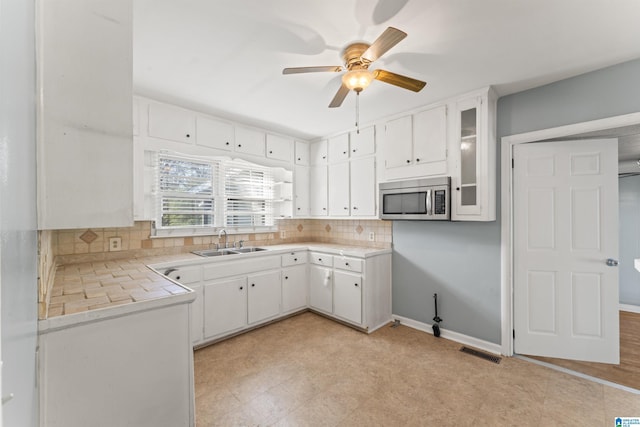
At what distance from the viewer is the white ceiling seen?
1528mm

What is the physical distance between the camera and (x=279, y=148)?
382 cm

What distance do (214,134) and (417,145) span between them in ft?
7.65

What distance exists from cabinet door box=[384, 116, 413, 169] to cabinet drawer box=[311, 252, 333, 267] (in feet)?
4.42

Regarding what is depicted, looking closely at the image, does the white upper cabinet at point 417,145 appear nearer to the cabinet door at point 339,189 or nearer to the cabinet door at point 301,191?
the cabinet door at point 339,189

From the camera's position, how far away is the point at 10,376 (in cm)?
48

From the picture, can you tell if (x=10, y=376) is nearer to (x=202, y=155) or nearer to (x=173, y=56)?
(x=173, y=56)

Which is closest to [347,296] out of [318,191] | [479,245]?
[479,245]

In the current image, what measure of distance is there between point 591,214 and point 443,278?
139 cm

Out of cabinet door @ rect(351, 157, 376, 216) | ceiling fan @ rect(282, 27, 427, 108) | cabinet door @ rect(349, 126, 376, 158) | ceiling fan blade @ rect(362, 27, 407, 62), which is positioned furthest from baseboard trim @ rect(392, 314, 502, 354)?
ceiling fan blade @ rect(362, 27, 407, 62)

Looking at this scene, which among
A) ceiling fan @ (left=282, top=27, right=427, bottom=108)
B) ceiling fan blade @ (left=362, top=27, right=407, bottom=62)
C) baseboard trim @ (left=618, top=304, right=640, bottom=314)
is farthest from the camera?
baseboard trim @ (left=618, top=304, right=640, bottom=314)

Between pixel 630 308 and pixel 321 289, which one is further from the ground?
pixel 321 289

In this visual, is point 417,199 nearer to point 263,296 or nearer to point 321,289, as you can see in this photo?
point 321,289

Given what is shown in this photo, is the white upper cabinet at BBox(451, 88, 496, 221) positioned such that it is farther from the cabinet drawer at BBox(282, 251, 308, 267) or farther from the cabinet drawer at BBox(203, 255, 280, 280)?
the cabinet drawer at BBox(203, 255, 280, 280)

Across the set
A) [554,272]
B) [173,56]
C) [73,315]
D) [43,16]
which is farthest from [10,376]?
[554,272]
